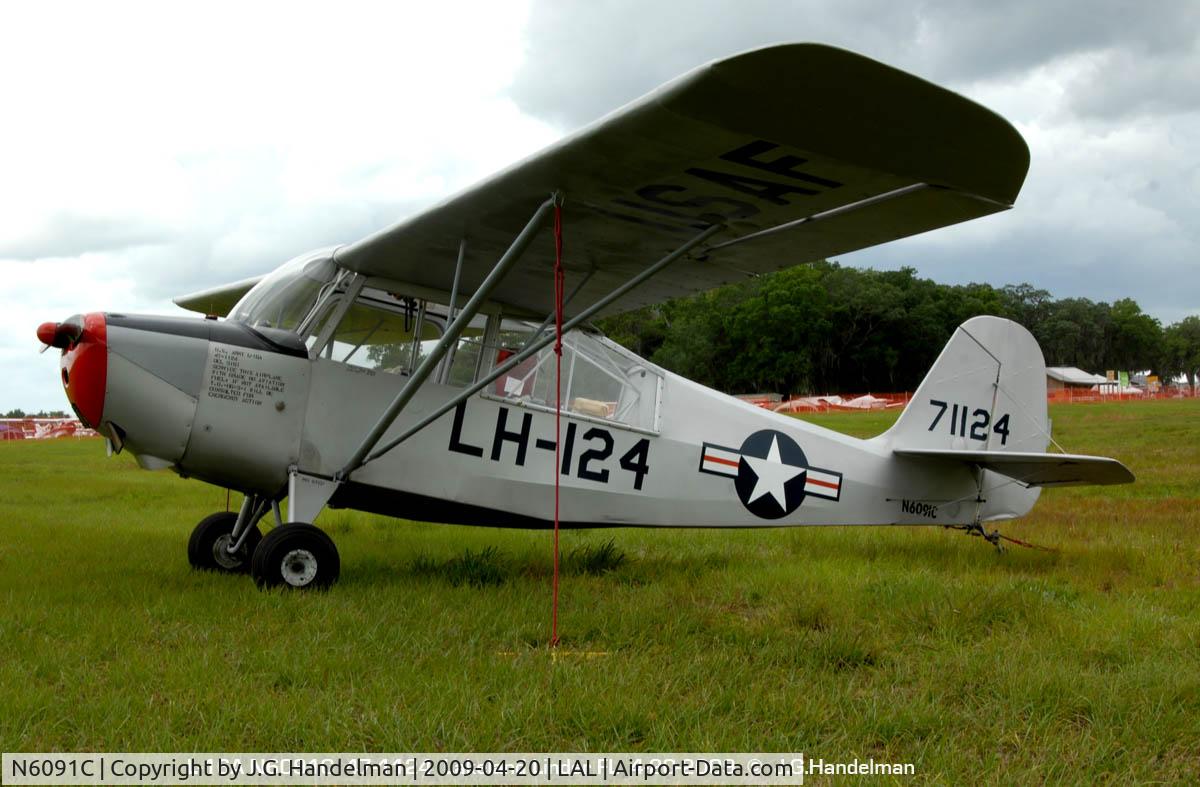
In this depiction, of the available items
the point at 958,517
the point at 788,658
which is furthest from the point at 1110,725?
the point at 958,517

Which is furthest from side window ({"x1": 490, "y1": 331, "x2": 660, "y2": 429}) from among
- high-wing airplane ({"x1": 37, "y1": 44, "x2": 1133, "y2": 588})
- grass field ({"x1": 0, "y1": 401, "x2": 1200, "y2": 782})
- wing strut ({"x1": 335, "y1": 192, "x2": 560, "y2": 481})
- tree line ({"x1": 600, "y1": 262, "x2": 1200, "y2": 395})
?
tree line ({"x1": 600, "y1": 262, "x2": 1200, "y2": 395})

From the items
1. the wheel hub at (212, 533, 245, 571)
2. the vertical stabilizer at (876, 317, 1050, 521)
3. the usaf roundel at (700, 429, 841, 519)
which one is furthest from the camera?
the vertical stabilizer at (876, 317, 1050, 521)

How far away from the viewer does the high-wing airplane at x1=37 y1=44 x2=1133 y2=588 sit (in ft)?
13.8

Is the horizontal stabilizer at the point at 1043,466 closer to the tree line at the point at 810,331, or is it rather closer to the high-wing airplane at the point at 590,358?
the high-wing airplane at the point at 590,358

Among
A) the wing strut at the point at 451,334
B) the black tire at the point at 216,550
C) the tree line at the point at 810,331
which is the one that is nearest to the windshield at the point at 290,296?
the wing strut at the point at 451,334

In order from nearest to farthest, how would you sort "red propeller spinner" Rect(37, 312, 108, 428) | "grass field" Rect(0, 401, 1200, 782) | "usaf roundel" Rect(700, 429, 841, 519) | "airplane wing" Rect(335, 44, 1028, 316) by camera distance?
"grass field" Rect(0, 401, 1200, 782), "airplane wing" Rect(335, 44, 1028, 316), "red propeller spinner" Rect(37, 312, 108, 428), "usaf roundel" Rect(700, 429, 841, 519)

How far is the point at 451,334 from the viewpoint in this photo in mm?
5555

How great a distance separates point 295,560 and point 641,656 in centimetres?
258

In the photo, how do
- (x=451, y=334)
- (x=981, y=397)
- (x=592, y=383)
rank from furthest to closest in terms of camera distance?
(x=981, y=397)
(x=592, y=383)
(x=451, y=334)

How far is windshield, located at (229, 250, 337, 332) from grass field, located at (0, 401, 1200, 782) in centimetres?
187

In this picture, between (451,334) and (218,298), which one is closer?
(451,334)

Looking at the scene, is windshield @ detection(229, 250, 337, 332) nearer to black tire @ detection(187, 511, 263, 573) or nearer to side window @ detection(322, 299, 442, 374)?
side window @ detection(322, 299, 442, 374)

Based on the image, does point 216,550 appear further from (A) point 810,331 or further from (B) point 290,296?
(A) point 810,331

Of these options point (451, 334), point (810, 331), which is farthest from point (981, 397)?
→ point (810, 331)
